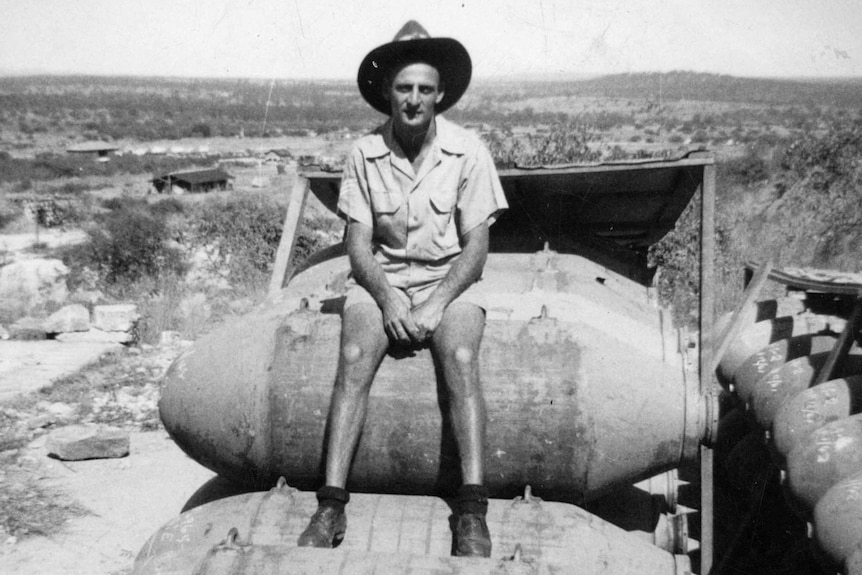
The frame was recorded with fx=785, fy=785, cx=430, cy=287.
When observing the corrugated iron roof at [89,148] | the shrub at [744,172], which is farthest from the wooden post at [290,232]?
the corrugated iron roof at [89,148]

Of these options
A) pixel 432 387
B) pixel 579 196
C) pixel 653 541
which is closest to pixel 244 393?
pixel 432 387

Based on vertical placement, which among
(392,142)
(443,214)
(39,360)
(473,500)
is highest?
(392,142)

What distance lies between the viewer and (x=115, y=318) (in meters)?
9.16

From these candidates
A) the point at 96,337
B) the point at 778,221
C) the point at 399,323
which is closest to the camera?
the point at 399,323

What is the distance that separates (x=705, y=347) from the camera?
4074mm

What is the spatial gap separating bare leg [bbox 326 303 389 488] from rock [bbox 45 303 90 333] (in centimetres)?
685

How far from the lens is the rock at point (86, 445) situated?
591 centimetres

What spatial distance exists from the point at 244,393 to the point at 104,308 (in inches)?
249

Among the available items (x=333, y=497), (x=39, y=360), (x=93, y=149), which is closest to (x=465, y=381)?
(x=333, y=497)

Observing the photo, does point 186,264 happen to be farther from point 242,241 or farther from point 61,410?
point 61,410

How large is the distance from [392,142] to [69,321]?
6810mm

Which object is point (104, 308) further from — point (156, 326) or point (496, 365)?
point (496, 365)

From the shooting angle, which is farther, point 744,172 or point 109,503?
point 744,172

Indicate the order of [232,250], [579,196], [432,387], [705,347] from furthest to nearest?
[232,250] < [579,196] < [705,347] < [432,387]
